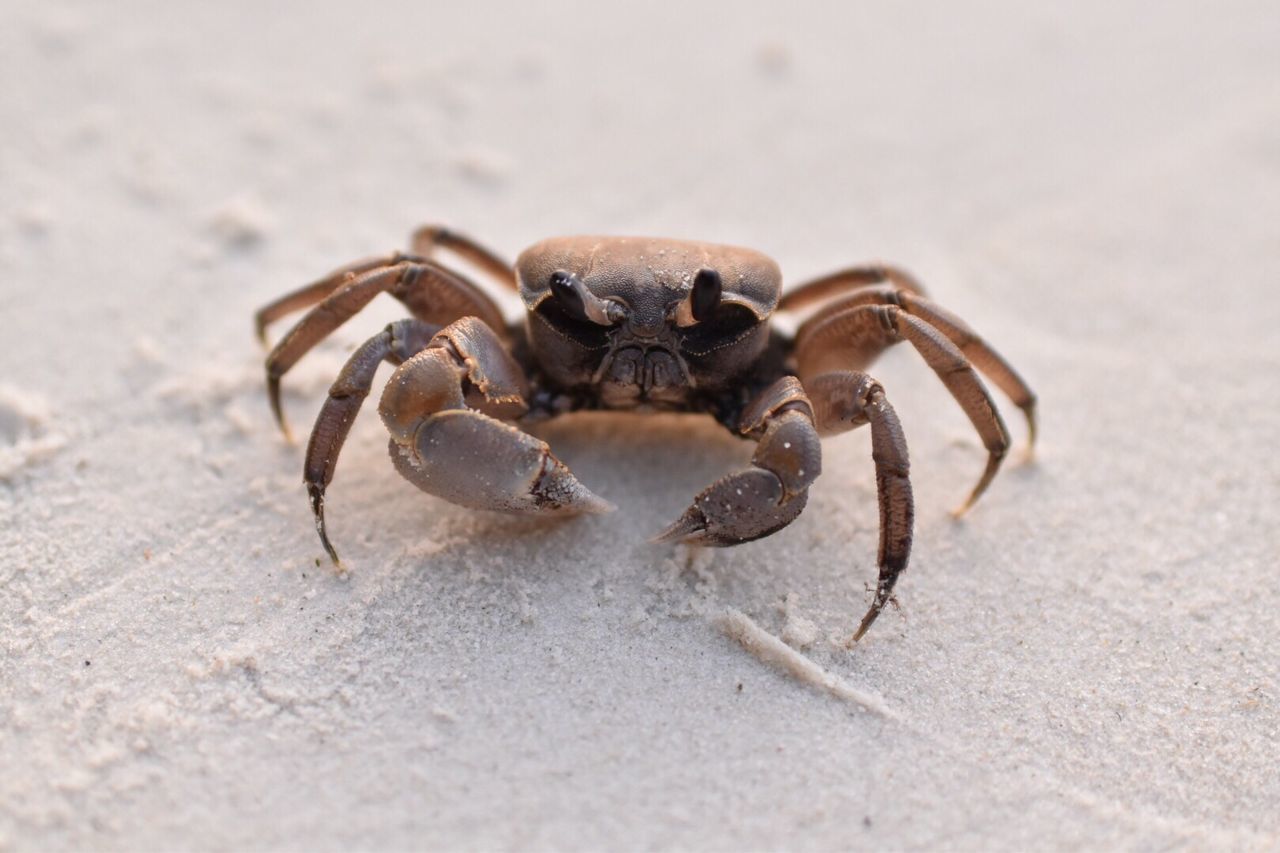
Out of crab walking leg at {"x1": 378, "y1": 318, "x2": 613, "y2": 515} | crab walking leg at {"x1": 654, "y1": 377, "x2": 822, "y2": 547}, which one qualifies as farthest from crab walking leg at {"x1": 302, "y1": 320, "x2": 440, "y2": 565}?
crab walking leg at {"x1": 654, "y1": 377, "x2": 822, "y2": 547}

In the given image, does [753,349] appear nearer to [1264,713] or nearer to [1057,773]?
[1057,773]

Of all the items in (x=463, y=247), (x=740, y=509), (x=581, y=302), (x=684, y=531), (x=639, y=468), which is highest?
(x=581, y=302)

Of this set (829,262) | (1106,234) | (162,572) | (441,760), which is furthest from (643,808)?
(1106,234)

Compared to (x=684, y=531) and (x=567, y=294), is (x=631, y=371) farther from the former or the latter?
(x=684, y=531)

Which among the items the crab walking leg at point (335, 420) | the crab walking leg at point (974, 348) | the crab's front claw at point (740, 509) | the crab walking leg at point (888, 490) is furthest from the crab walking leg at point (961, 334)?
the crab walking leg at point (335, 420)

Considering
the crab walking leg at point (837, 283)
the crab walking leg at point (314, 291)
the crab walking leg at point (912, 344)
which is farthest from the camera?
the crab walking leg at point (837, 283)

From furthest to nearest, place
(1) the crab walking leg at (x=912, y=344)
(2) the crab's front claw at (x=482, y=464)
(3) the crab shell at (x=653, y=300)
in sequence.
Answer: (1) the crab walking leg at (x=912, y=344)
(3) the crab shell at (x=653, y=300)
(2) the crab's front claw at (x=482, y=464)

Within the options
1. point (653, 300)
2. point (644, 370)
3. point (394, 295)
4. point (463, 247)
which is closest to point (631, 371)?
point (644, 370)

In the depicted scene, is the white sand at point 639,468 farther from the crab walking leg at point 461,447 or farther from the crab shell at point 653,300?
the crab shell at point 653,300
